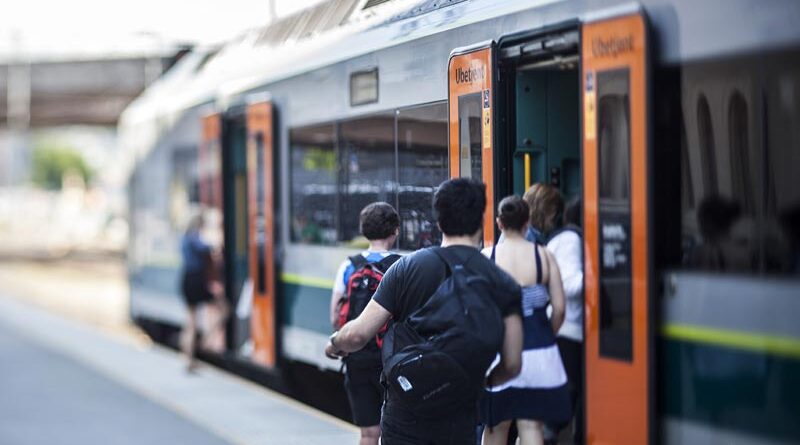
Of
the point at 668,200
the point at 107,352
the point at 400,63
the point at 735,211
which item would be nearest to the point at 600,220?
the point at 668,200

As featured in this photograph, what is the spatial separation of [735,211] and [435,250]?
1.07 metres

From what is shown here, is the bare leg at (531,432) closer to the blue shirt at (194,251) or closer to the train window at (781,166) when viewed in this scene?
the train window at (781,166)

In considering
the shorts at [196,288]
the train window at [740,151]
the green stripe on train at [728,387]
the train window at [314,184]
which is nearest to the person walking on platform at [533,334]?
the green stripe on train at [728,387]

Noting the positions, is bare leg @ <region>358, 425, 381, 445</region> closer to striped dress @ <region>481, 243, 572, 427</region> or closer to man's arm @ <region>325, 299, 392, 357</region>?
striped dress @ <region>481, 243, 572, 427</region>

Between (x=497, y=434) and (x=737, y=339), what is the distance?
170 centimetres

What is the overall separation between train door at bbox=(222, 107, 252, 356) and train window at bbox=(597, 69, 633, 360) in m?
5.71

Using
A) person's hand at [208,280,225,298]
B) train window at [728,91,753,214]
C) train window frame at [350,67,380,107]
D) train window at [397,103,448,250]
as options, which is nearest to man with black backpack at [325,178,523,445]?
train window at [728,91,753,214]

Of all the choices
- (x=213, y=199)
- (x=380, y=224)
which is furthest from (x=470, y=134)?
(x=213, y=199)

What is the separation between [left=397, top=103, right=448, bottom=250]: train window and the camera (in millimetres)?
6086

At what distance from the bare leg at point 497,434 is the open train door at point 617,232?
601 mm

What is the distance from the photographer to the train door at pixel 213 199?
35.4 feet

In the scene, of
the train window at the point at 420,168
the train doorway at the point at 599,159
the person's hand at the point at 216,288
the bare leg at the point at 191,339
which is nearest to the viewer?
the train doorway at the point at 599,159

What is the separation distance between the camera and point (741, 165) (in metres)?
4.16

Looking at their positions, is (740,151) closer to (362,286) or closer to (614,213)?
(614,213)
